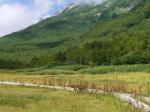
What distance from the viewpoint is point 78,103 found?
125 ft

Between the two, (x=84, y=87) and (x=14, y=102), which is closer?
(x=14, y=102)

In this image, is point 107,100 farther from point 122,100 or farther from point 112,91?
point 112,91

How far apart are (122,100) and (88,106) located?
5.28 meters

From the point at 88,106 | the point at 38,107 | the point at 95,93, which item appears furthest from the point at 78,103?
the point at 95,93

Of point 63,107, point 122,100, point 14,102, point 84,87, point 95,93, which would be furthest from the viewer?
point 84,87

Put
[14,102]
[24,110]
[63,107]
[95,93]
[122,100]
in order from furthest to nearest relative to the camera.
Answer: [95,93]
[122,100]
[14,102]
[63,107]
[24,110]

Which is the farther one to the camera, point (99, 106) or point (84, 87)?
point (84, 87)

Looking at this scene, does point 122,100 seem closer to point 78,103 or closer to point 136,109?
point 78,103

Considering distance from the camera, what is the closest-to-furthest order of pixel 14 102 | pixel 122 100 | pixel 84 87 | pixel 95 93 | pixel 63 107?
pixel 63 107 < pixel 14 102 < pixel 122 100 < pixel 95 93 < pixel 84 87

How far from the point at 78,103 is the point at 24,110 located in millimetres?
7146

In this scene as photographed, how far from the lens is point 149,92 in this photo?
47906mm

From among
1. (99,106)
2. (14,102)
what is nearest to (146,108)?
(99,106)

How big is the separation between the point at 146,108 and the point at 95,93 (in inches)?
586

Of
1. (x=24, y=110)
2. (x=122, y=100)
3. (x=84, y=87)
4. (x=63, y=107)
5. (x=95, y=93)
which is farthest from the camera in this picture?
(x=84, y=87)
